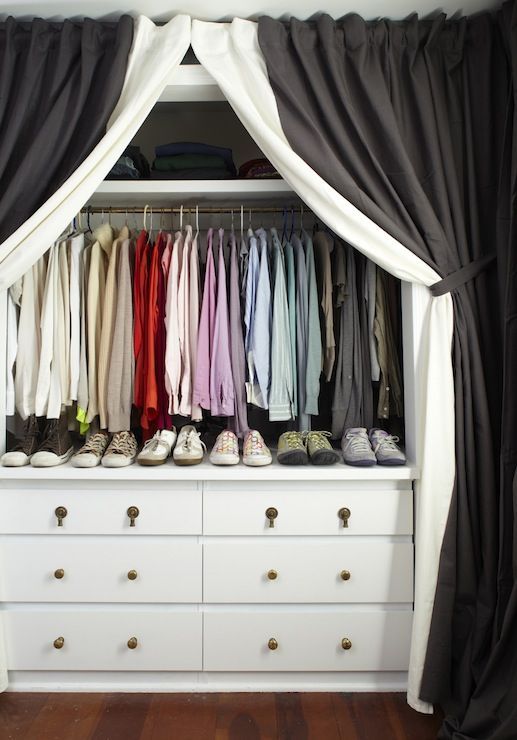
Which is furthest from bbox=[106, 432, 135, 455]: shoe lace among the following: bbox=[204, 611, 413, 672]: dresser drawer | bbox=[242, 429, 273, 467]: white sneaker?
bbox=[204, 611, 413, 672]: dresser drawer

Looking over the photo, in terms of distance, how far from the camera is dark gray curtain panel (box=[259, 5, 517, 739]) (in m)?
1.80

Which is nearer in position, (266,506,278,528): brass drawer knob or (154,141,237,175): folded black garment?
(266,506,278,528): brass drawer knob

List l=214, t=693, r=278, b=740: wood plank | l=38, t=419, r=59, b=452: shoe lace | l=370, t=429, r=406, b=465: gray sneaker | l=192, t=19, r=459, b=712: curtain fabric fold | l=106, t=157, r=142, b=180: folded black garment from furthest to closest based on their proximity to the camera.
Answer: l=106, t=157, r=142, b=180: folded black garment → l=38, t=419, r=59, b=452: shoe lace → l=370, t=429, r=406, b=465: gray sneaker → l=192, t=19, r=459, b=712: curtain fabric fold → l=214, t=693, r=278, b=740: wood plank

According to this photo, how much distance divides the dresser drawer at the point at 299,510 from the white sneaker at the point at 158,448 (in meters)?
0.22

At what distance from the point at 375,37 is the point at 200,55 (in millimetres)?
650

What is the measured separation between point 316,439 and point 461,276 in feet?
2.65

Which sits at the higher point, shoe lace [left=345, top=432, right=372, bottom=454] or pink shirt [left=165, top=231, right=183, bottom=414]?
pink shirt [left=165, top=231, right=183, bottom=414]

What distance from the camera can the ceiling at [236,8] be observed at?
6.14 ft

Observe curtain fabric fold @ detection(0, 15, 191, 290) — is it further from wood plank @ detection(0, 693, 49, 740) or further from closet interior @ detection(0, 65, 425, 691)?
wood plank @ detection(0, 693, 49, 740)

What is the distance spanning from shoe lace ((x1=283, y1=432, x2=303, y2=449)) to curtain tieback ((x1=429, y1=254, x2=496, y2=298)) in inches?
29.0

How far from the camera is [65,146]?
1.91 metres

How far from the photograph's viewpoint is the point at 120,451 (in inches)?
78.2

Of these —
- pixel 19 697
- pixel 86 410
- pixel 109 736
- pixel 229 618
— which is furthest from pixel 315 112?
pixel 19 697

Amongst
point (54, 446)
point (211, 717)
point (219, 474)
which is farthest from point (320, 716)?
point (54, 446)
